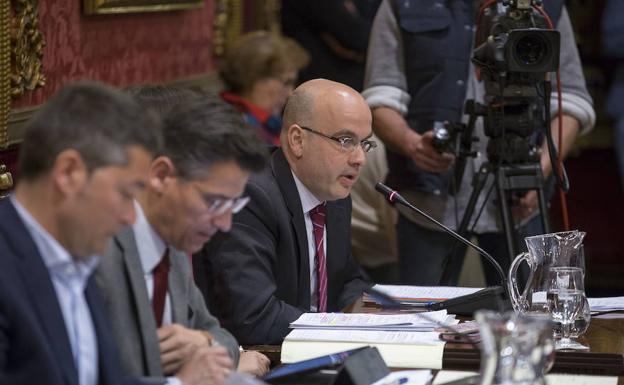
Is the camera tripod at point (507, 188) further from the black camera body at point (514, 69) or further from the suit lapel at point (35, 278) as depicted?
the suit lapel at point (35, 278)

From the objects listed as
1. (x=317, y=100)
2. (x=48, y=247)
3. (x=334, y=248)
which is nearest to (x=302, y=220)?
(x=334, y=248)

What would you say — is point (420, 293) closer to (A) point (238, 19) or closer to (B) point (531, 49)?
(B) point (531, 49)

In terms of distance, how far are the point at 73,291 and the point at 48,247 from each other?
0.28 ft

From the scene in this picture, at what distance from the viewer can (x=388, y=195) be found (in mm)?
2461

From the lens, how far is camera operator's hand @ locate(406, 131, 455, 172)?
329 centimetres

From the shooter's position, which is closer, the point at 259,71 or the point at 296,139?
the point at 296,139

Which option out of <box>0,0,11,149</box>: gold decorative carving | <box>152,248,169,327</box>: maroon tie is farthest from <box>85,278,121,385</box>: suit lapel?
<box>0,0,11,149</box>: gold decorative carving

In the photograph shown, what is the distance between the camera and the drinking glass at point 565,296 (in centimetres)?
228

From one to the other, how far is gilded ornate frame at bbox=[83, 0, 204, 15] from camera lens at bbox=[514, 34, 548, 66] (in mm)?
1384

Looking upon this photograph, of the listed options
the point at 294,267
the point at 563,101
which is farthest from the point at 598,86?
the point at 294,267

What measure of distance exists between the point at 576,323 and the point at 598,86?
140 inches

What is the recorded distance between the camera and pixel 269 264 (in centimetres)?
252

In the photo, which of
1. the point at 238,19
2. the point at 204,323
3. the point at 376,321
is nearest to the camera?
the point at 204,323

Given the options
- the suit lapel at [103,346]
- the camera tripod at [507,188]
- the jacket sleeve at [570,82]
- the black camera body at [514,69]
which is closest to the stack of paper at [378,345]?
the suit lapel at [103,346]
